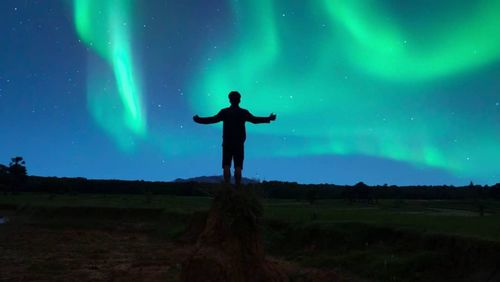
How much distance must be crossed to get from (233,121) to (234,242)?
339cm

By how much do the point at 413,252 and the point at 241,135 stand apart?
387 inches

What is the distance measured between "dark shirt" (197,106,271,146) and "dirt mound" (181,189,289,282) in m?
1.49

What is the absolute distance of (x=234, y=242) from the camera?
15336mm

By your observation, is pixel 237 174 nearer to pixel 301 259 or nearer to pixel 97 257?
pixel 301 259

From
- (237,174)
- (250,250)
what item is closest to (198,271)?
(250,250)

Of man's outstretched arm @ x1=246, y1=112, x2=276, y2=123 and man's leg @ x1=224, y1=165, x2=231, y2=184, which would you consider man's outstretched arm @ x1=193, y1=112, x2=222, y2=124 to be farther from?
man's leg @ x1=224, y1=165, x2=231, y2=184

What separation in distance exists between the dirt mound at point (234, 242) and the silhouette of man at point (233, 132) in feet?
2.07

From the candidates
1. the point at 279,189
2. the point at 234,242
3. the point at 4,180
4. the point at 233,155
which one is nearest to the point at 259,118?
the point at 233,155

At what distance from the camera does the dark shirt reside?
15.9 meters

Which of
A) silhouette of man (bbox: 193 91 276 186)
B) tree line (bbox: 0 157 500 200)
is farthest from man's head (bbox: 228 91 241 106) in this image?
tree line (bbox: 0 157 500 200)

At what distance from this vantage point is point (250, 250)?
51.2 ft

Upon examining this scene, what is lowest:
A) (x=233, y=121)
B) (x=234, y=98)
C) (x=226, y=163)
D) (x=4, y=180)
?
(x=226, y=163)

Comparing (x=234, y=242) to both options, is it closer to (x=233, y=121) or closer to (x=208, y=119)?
(x=233, y=121)

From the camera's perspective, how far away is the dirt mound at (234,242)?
48.6 ft
